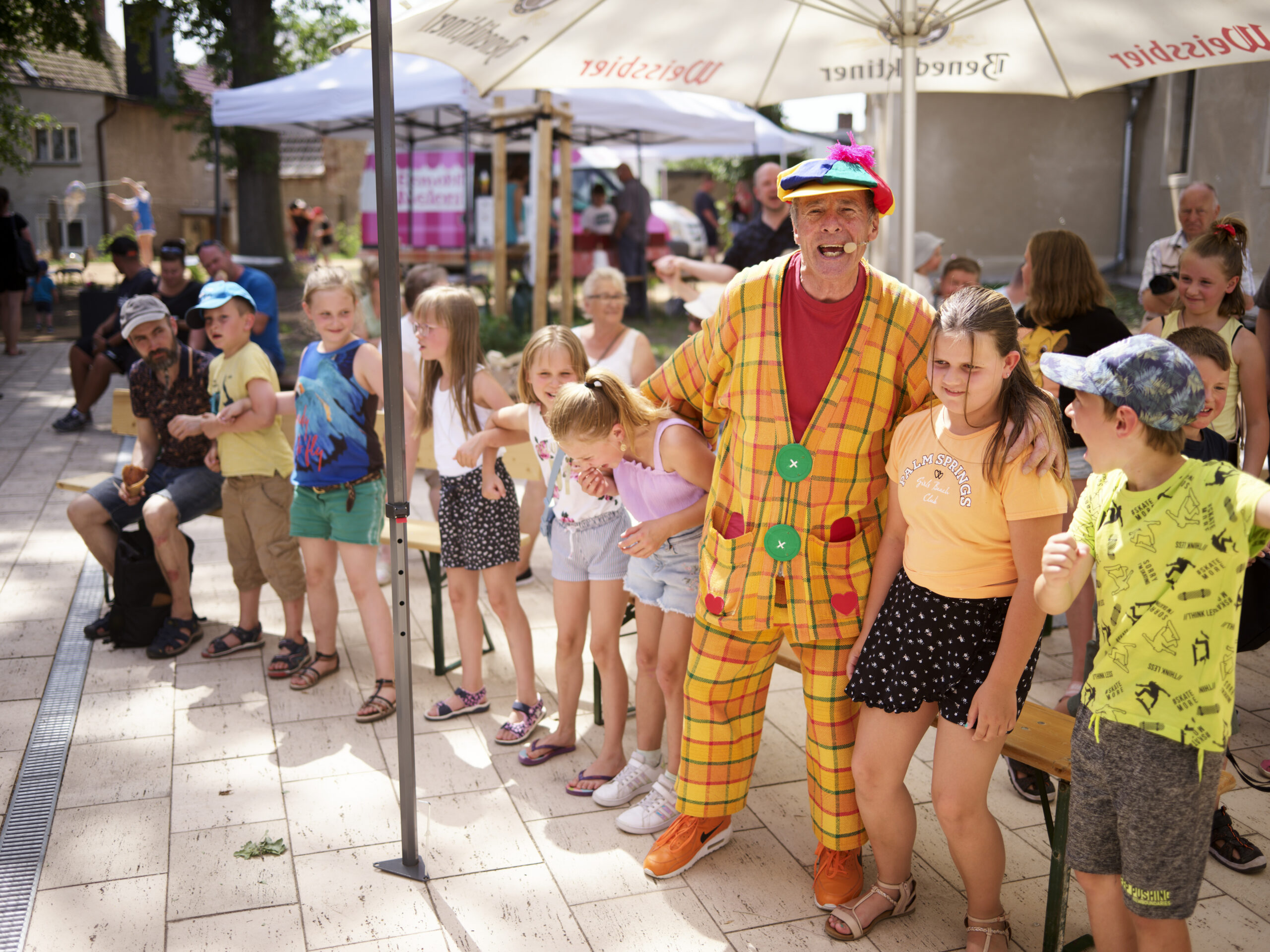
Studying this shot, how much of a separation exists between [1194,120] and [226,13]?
Result: 12887 mm

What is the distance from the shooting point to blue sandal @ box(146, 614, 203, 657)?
4797 mm

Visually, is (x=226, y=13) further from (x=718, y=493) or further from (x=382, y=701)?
(x=718, y=493)

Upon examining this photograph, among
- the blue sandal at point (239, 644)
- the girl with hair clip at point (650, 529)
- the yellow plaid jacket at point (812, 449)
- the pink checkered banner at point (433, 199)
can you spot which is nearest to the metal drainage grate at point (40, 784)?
the blue sandal at point (239, 644)

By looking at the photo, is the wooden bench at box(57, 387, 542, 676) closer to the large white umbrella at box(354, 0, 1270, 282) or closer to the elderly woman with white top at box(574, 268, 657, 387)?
the elderly woman with white top at box(574, 268, 657, 387)

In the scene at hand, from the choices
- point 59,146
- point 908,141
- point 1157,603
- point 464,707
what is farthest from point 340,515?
point 59,146

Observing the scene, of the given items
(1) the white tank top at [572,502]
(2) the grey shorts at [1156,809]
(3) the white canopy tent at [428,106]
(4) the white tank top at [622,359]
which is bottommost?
(2) the grey shorts at [1156,809]

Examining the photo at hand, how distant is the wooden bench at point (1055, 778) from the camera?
2.64m

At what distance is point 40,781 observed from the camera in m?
3.69

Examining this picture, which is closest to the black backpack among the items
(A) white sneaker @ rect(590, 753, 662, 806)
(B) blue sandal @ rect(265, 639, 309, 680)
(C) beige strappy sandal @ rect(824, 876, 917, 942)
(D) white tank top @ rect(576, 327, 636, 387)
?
(B) blue sandal @ rect(265, 639, 309, 680)

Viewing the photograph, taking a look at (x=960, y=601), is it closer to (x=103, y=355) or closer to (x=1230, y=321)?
(x=1230, y=321)

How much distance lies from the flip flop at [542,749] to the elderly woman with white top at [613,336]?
5.18ft

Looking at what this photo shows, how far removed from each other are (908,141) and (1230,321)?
136cm

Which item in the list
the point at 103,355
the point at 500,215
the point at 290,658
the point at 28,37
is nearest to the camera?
the point at 290,658

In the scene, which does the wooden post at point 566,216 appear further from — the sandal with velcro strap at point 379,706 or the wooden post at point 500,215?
the sandal with velcro strap at point 379,706
